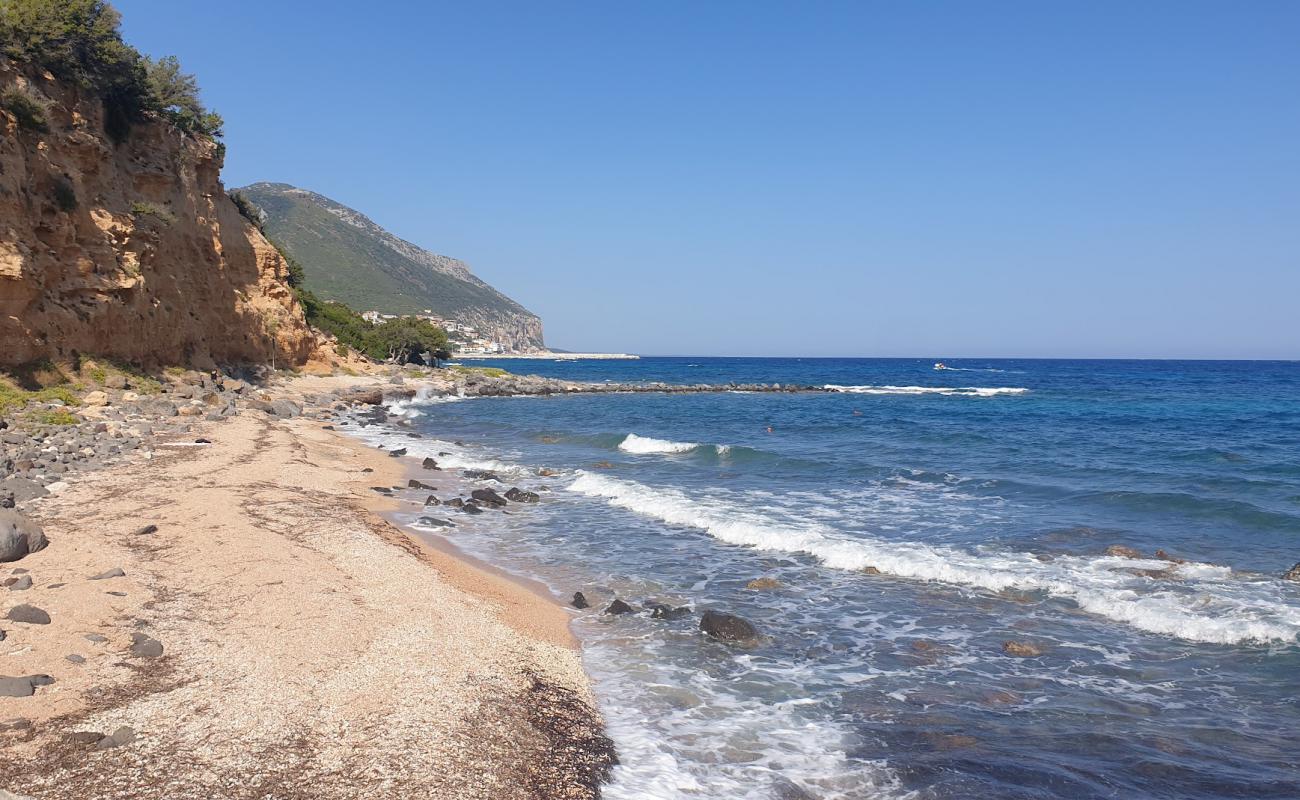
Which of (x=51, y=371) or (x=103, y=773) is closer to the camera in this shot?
(x=103, y=773)

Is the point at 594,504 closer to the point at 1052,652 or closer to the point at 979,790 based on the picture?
the point at 1052,652

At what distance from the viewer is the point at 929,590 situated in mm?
11781

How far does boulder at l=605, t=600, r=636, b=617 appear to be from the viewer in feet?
34.3

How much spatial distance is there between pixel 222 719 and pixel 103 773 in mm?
937

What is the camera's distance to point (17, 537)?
902cm

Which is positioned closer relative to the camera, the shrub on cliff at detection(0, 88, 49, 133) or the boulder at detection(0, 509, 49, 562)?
the boulder at detection(0, 509, 49, 562)

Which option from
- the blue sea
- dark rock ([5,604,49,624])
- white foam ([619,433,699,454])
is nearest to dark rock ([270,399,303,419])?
the blue sea

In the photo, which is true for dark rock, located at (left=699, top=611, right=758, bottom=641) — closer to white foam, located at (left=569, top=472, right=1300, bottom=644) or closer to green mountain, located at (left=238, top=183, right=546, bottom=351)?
white foam, located at (left=569, top=472, right=1300, bottom=644)

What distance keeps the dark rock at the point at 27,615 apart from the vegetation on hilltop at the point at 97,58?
22.3 meters

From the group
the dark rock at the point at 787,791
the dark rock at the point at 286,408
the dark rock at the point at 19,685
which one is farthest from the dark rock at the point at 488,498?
the dark rock at the point at 286,408

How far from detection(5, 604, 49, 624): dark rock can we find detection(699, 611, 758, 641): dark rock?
22.9 ft

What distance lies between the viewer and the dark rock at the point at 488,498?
1778 cm

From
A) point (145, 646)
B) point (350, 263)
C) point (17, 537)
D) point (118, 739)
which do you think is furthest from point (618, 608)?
point (350, 263)

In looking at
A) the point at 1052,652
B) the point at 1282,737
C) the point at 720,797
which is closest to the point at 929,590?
the point at 1052,652
